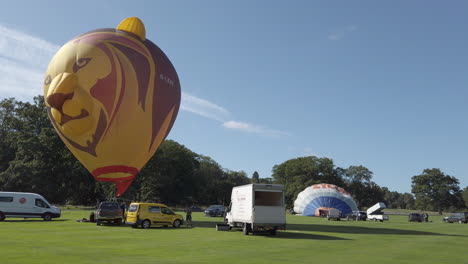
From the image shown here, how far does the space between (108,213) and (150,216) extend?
3648 millimetres

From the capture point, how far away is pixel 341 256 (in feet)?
48.5

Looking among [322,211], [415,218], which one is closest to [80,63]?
[322,211]

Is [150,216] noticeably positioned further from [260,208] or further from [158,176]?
[158,176]

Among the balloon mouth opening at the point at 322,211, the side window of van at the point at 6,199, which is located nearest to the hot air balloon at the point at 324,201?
the balloon mouth opening at the point at 322,211

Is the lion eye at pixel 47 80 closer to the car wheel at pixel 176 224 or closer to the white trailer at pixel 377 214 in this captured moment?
the car wheel at pixel 176 224

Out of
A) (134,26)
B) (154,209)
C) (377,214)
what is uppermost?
(134,26)

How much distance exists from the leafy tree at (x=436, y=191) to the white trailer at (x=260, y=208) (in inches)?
4541

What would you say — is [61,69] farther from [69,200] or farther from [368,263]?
[69,200]

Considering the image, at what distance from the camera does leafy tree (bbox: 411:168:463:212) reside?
12362 centimetres

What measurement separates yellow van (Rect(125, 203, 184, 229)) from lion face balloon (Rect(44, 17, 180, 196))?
214 cm

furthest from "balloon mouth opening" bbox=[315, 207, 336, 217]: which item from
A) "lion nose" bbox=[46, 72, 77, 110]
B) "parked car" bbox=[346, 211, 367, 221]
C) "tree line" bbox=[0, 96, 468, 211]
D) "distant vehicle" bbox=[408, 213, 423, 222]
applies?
"lion nose" bbox=[46, 72, 77, 110]

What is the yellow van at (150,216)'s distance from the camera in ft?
A: 91.6

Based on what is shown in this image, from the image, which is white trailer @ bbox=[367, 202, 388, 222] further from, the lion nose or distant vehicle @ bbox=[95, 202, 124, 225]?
the lion nose

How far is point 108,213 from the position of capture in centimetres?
2992
